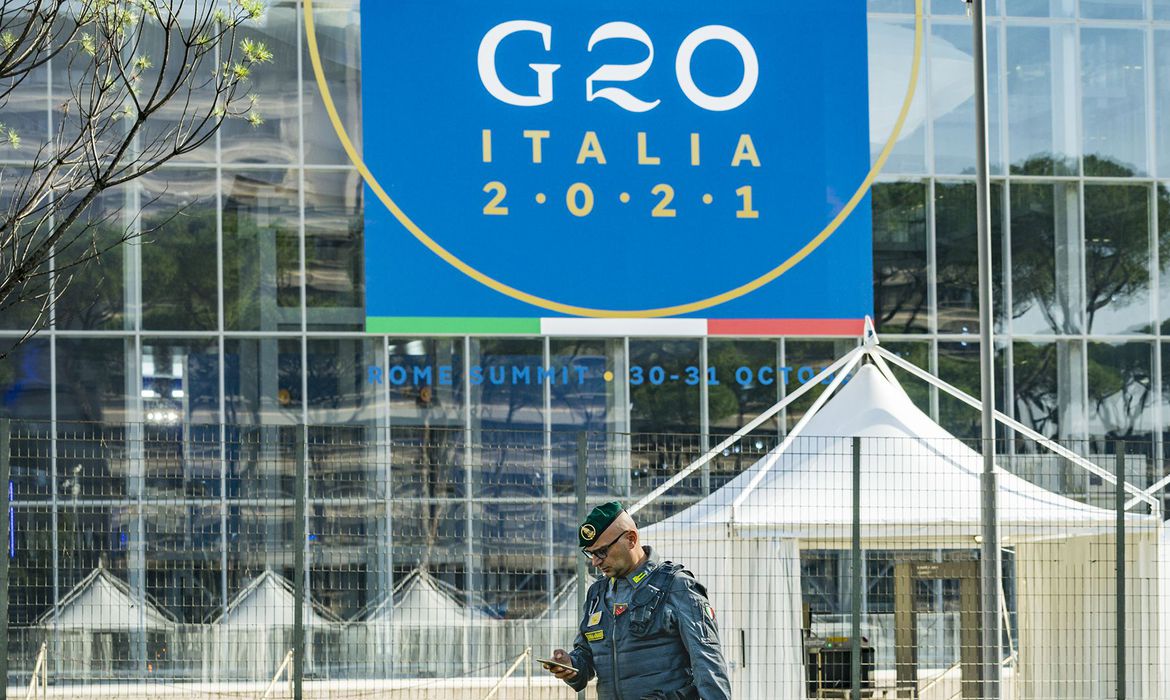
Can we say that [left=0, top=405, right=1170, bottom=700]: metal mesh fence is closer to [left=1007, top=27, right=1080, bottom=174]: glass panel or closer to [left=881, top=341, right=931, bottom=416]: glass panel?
[left=881, top=341, right=931, bottom=416]: glass panel

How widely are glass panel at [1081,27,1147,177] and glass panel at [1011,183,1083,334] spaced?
2.30 ft

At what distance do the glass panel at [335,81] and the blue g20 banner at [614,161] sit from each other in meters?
0.17

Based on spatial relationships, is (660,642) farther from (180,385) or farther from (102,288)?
(102,288)

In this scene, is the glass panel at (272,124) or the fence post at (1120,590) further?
the glass panel at (272,124)

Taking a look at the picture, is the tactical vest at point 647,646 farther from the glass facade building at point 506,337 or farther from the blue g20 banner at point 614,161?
the blue g20 banner at point 614,161

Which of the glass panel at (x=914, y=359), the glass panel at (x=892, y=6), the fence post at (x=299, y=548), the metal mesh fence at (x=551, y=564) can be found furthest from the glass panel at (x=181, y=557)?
the glass panel at (x=892, y=6)

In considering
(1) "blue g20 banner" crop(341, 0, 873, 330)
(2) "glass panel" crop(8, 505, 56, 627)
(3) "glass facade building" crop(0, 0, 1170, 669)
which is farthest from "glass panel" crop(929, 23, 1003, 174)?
(2) "glass panel" crop(8, 505, 56, 627)

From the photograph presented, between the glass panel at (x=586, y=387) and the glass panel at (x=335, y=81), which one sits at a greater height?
the glass panel at (x=335, y=81)

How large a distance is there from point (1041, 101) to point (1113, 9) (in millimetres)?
1713

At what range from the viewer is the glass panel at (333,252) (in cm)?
2127

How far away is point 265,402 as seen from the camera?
832 inches

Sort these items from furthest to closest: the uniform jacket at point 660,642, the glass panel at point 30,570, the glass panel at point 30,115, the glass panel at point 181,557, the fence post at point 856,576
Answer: the glass panel at point 30,115
the glass panel at point 181,557
the glass panel at point 30,570
the fence post at point 856,576
the uniform jacket at point 660,642

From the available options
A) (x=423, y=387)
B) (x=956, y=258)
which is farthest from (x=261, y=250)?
(x=956, y=258)

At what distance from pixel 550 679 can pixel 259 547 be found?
556 centimetres
